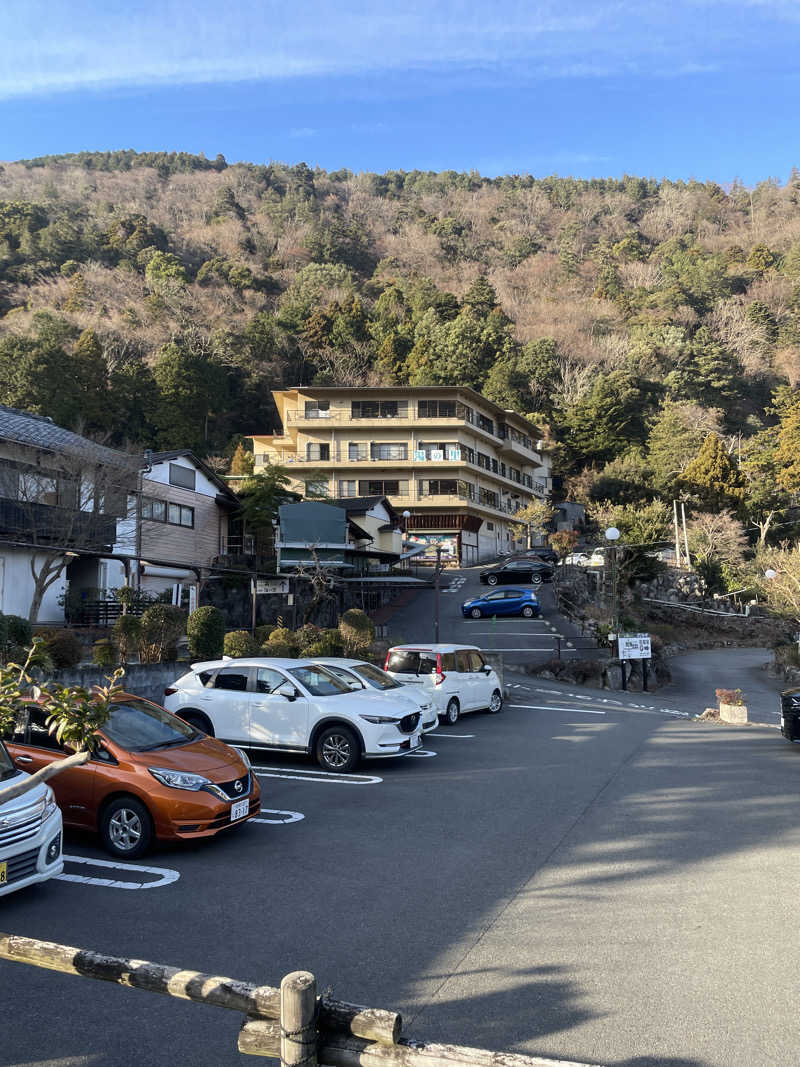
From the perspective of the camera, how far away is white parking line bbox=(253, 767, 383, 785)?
1073 centimetres

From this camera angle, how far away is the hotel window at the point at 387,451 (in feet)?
201

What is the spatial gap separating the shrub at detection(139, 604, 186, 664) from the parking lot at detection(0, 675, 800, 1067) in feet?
21.4

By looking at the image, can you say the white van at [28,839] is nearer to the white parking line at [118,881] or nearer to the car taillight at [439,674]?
the white parking line at [118,881]

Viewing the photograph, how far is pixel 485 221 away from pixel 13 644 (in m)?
116

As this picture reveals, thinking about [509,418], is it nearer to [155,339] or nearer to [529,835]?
[155,339]

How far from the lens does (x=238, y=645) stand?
18.3 metres

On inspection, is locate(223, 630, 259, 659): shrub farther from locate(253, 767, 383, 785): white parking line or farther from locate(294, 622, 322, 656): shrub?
locate(253, 767, 383, 785): white parking line

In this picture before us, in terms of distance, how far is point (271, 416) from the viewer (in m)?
70.2

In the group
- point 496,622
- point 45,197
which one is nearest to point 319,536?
point 496,622

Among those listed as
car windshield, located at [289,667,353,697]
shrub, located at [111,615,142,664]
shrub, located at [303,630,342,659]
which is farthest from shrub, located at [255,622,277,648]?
→ car windshield, located at [289,667,353,697]

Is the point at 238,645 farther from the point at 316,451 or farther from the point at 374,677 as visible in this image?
the point at 316,451

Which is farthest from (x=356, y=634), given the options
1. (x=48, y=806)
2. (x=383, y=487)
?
(x=383, y=487)

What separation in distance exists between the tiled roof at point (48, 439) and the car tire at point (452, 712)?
57.2 feet

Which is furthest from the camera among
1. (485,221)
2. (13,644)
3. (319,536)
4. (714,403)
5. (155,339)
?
(485,221)
